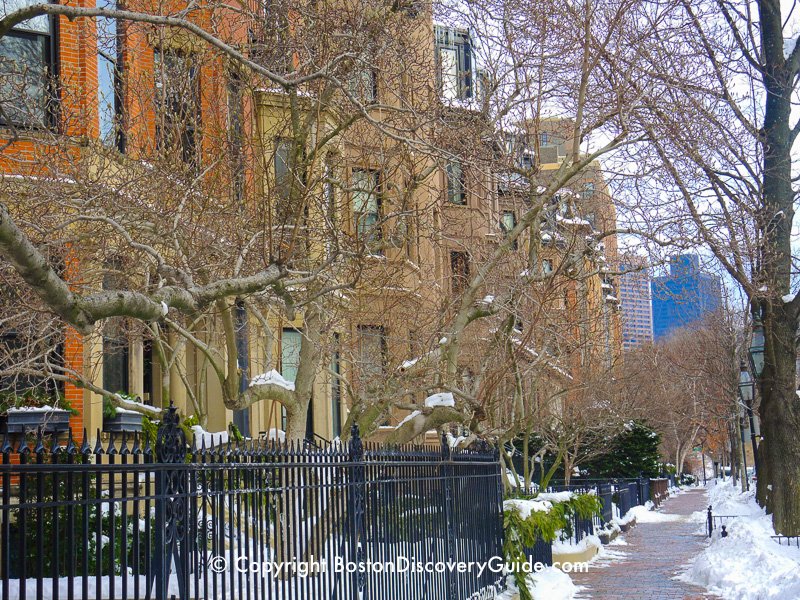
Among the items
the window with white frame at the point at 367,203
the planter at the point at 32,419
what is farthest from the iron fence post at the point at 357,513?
the planter at the point at 32,419

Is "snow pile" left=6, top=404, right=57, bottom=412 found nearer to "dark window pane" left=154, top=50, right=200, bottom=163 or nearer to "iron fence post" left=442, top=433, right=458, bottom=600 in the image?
"dark window pane" left=154, top=50, right=200, bottom=163

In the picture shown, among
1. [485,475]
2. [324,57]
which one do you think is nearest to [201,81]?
[324,57]

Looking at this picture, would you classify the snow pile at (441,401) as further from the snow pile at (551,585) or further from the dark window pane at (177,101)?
the dark window pane at (177,101)

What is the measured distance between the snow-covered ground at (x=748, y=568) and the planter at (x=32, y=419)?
10.2 m

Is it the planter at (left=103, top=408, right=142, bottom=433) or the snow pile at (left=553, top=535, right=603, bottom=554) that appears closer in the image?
the planter at (left=103, top=408, right=142, bottom=433)

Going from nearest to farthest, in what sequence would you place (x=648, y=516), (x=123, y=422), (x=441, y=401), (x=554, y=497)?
(x=441, y=401) → (x=123, y=422) → (x=554, y=497) → (x=648, y=516)

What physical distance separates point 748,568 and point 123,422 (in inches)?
416

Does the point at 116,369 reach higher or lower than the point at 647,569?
higher

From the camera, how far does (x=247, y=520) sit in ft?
21.3

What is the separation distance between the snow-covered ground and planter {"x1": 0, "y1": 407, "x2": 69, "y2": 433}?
10155 millimetres

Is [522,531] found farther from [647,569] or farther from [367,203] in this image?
[647,569]

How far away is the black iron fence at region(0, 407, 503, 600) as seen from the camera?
486cm

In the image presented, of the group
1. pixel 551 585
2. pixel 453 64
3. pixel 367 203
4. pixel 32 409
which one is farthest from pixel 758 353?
pixel 32 409

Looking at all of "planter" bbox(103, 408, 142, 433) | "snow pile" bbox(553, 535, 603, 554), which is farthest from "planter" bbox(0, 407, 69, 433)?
"snow pile" bbox(553, 535, 603, 554)
